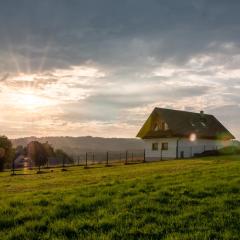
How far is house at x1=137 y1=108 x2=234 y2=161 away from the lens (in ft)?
213

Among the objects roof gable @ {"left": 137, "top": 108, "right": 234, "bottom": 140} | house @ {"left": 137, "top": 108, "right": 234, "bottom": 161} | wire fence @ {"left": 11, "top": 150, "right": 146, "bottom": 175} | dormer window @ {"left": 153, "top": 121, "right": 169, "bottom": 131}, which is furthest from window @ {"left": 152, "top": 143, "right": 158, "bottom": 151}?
dormer window @ {"left": 153, "top": 121, "right": 169, "bottom": 131}

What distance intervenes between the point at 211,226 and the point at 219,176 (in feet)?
38.3

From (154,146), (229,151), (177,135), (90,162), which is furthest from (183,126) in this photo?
(90,162)

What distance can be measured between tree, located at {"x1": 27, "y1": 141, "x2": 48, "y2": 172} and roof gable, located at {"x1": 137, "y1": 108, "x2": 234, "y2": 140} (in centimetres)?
2445

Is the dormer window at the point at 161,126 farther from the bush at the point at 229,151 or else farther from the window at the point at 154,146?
the bush at the point at 229,151

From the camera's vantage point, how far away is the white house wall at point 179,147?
6488cm

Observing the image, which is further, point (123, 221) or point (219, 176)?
point (219, 176)

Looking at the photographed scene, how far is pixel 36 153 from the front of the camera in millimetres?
86312

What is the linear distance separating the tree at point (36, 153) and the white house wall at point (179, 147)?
2589 cm

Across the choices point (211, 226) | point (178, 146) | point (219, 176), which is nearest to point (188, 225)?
point (211, 226)

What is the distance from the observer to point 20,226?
1212 cm

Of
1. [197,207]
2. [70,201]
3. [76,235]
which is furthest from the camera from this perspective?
[70,201]

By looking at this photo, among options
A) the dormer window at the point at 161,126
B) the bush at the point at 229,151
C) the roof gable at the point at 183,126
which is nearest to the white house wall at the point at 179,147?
A: the roof gable at the point at 183,126

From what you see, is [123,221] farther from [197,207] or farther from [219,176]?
[219,176]
